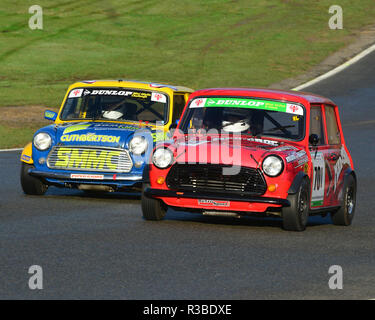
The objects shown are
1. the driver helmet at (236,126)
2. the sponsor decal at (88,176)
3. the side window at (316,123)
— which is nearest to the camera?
the driver helmet at (236,126)

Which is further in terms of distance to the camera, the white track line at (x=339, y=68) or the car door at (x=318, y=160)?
the white track line at (x=339, y=68)

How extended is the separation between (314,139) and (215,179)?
4.63ft

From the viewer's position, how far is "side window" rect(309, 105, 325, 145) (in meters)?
11.6

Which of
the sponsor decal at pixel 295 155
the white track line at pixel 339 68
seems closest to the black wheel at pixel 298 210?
the sponsor decal at pixel 295 155

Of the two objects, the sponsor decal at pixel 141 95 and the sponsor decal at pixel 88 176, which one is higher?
the sponsor decal at pixel 141 95

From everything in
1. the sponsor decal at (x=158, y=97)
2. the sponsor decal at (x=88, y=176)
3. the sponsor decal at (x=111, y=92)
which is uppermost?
the sponsor decal at (x=111, y=92)

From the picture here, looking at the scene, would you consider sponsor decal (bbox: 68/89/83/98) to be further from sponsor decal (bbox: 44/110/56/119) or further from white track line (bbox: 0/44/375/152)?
white track line (bbox: 0/44/375/152)

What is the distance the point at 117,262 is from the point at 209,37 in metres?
38.1

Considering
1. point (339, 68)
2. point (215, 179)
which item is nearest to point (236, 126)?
point (215, 179)

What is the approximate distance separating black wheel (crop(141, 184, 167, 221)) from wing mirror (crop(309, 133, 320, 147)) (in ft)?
6.08

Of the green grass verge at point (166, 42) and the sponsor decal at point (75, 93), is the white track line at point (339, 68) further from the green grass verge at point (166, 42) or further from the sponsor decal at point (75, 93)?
the sponsor decal at point (75, 93)

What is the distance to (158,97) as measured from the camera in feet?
46.9

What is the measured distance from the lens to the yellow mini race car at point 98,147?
12820mm
